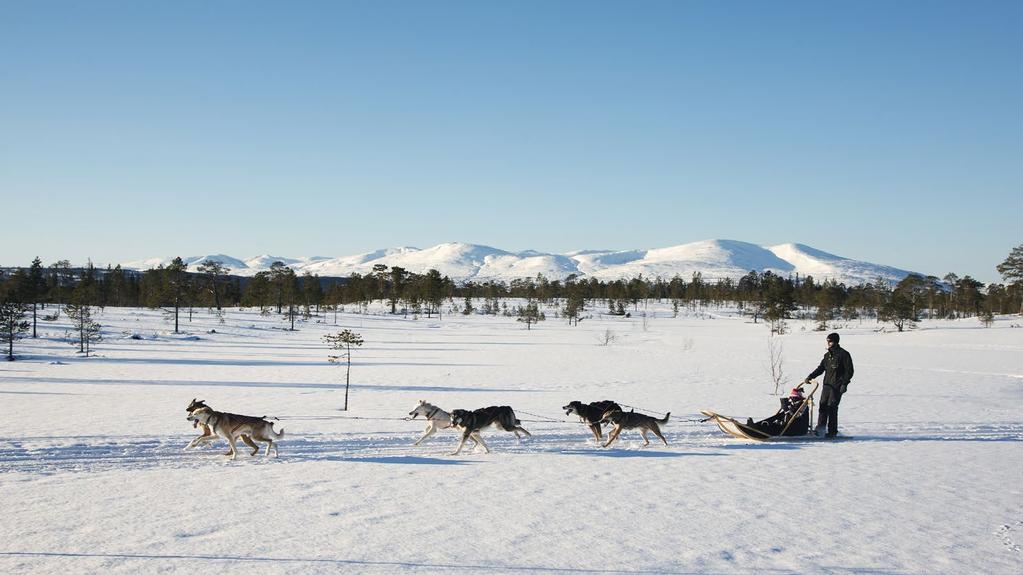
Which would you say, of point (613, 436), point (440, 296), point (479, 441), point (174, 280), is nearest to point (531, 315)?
point (440, 296)

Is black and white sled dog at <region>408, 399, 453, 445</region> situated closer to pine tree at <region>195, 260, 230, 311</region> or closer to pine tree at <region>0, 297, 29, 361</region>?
pine tree at <region>0, 297, 29, 361</region>

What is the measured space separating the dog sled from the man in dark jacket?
26 cm

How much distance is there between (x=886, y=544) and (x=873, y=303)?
11234cm

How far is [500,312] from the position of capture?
113 meters

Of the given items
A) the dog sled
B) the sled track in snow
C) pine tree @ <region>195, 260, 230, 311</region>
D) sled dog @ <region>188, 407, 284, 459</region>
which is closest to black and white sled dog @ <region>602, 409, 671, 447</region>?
the sled track in snow

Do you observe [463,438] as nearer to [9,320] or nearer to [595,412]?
[595,412]

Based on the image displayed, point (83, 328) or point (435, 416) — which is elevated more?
point (83, 328)

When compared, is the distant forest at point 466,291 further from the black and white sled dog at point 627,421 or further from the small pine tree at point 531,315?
the black and white sled dog at point 627,421

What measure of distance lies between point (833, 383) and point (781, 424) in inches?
52.9

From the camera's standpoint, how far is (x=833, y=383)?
1231 cm

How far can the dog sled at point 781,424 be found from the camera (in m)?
12.0

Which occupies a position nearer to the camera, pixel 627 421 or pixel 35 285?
pixel 627 421

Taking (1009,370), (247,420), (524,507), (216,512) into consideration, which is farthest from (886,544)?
(1009,370)

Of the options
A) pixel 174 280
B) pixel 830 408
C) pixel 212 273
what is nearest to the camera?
pixel 830 408
